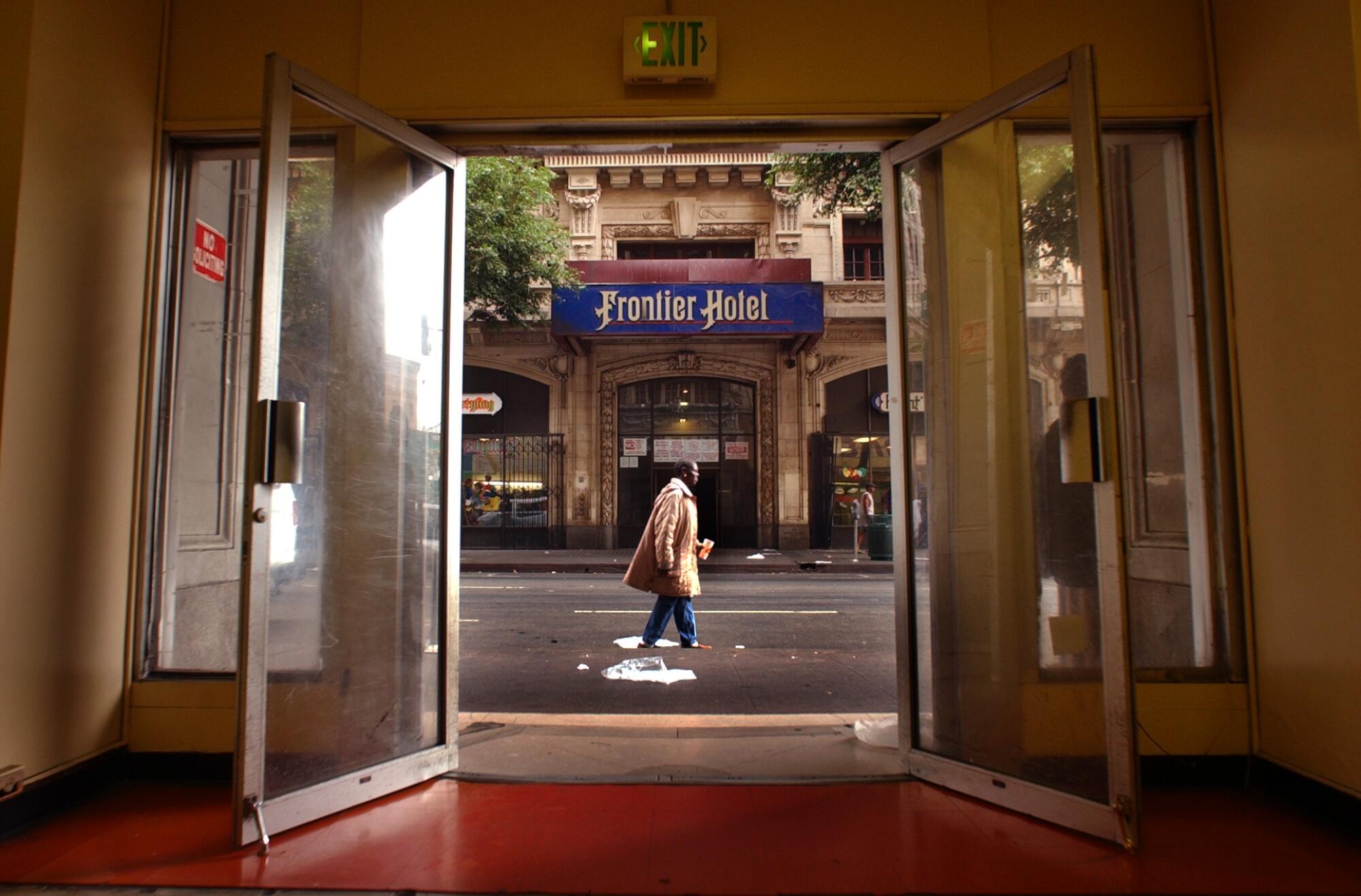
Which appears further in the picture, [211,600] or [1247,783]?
[211,600]

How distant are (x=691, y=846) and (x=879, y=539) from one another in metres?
13.0

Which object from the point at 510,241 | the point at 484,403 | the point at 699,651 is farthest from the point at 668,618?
the point at 484,403

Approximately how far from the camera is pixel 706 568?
14.5 m

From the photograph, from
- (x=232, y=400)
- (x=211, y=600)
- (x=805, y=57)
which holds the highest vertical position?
(x=805, y=57)

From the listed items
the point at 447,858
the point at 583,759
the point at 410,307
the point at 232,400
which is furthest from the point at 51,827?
the point at 410,307

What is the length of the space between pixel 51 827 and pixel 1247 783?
5.12 meters

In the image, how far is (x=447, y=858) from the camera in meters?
2.70

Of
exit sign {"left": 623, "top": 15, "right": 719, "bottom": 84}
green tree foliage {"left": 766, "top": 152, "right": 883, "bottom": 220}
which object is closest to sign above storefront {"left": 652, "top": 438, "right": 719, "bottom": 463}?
green tree foliage {"left": 766, "top": 152, "right": 883, "bottom": 220}

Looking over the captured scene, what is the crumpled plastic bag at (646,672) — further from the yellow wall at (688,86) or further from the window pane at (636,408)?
the window pane at (636,408)

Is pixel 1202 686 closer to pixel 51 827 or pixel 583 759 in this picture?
pixel 583 759

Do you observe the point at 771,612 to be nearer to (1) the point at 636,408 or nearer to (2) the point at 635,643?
(2) the point at 635,643

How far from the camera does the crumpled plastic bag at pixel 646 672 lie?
5.92 metres

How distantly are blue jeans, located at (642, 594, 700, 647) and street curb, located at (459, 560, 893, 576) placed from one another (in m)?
7.00

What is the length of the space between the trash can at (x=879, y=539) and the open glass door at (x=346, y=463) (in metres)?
12.5
